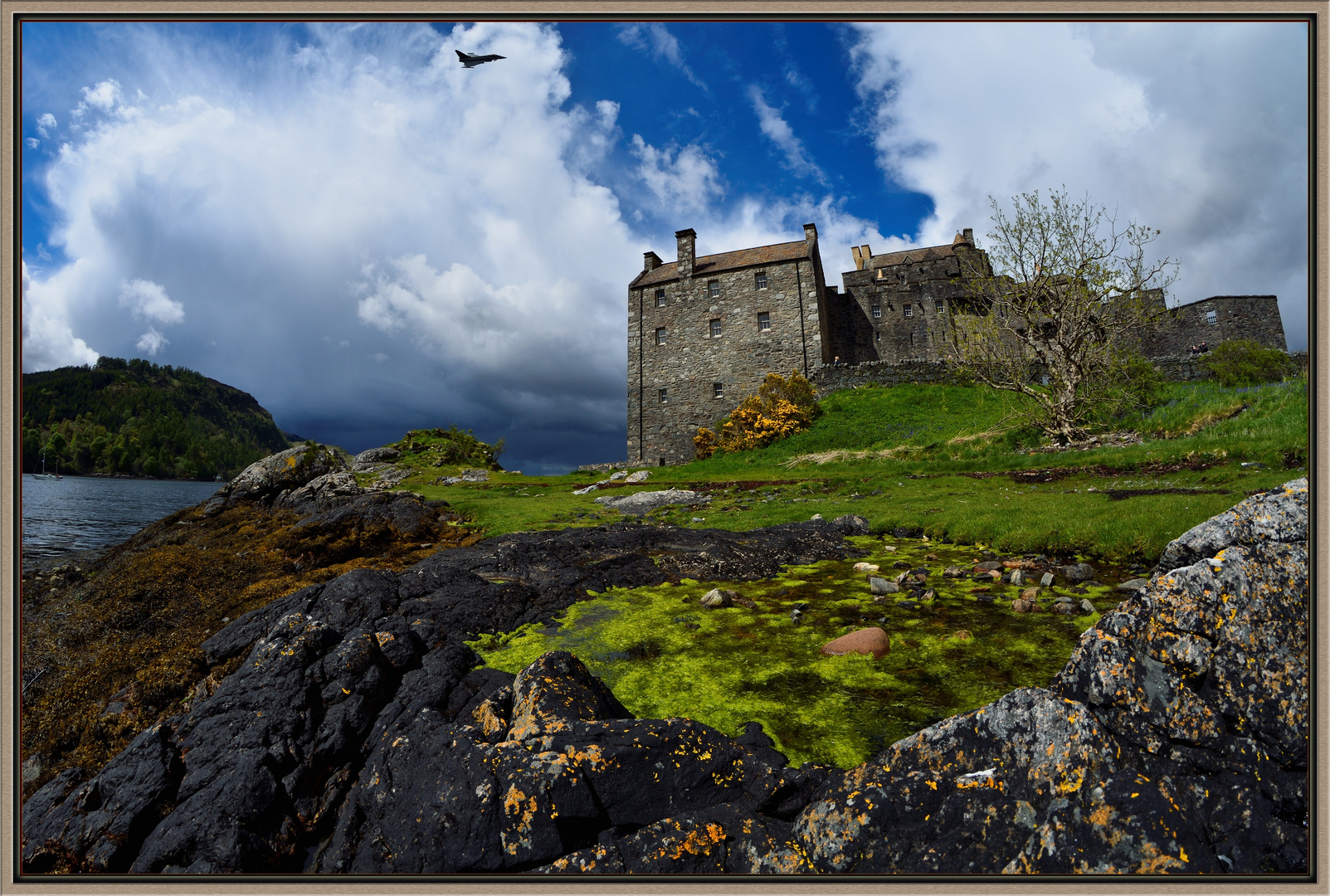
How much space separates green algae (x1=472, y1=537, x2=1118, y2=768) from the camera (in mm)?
3688

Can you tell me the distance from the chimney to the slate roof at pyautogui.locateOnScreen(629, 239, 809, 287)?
1.45 feet

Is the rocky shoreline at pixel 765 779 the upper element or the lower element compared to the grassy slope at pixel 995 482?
lower

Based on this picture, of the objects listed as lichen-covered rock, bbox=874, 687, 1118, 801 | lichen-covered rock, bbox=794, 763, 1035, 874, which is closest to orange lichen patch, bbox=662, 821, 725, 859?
lichen-covered rock, bbox=794, 763, 1035, 874

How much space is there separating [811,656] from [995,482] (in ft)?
41.7

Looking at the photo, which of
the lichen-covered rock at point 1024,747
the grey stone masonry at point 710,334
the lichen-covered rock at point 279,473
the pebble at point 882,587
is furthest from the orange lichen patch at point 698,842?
the grey stone masonry at point 710,334

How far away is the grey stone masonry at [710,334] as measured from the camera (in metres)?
39.6

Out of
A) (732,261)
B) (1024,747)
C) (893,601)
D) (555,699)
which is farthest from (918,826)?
(732,261)

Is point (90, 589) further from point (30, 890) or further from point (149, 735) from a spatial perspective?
point (30, 890)

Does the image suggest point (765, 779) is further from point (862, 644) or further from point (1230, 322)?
point (1230, 322)

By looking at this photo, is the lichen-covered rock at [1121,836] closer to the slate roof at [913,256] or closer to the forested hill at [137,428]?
the forested hill at [137,428]

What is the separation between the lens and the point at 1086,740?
2279mm

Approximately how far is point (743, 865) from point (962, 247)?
6064 cm

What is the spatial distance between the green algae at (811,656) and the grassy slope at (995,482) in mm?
2416

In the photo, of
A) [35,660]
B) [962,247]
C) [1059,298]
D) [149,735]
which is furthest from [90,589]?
[962,247]
